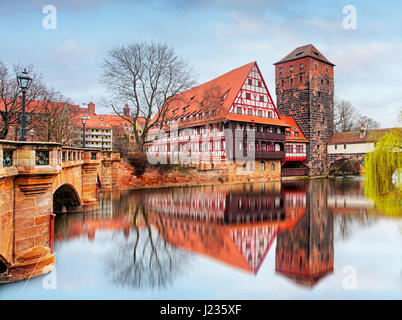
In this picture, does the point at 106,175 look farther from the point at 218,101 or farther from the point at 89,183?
the point at 218,101

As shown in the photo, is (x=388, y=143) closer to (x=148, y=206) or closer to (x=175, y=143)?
(x=148, y=206)

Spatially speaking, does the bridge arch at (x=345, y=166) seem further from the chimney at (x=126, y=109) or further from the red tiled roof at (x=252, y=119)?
the chimney at (x=126, y=109)

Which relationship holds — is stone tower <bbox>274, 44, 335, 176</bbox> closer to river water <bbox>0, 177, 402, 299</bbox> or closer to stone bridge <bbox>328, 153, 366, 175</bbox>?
stone bridge <bbox>328, 153, 366, 175</bbox>

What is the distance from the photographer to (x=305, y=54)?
3838cm

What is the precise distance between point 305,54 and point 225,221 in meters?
31.2

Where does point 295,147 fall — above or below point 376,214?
above

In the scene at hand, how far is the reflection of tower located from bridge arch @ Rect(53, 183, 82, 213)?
28.1 feet

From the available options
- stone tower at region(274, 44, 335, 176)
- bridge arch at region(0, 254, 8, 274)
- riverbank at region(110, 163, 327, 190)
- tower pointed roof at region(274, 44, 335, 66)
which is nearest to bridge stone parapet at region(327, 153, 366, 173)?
stone tower at region(274, 44, 335, 176)

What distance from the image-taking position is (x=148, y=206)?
1700cm

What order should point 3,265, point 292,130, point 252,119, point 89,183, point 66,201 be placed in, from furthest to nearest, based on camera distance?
point 292,130 → point 252,119 → point 89,183 → point 66,201 → point 3,265

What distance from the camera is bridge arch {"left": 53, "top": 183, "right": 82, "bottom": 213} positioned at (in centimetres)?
1341

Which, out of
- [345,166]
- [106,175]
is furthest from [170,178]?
[345,166]
